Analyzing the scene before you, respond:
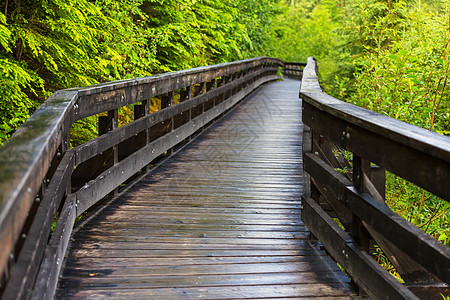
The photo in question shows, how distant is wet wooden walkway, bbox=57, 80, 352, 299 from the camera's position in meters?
3.24

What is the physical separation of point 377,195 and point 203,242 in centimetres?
161

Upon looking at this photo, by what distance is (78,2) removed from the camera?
21.8 ft

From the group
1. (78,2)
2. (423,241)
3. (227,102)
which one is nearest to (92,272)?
(423,241)

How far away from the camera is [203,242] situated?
408cm

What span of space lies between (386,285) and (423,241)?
50 cm

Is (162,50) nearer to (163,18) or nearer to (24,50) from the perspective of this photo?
(163,18)

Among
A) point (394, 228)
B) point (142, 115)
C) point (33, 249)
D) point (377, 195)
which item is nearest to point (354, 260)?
point (377, 195)

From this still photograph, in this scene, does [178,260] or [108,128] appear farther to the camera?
[108,128]

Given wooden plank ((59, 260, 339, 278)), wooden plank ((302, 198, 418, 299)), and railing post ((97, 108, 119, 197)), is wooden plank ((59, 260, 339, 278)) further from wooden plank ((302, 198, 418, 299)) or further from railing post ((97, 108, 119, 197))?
railing post ((97, 108, 119, 197))

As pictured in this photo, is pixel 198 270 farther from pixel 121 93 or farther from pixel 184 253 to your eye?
pixel 121 93

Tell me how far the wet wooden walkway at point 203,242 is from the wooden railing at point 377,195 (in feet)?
1.00

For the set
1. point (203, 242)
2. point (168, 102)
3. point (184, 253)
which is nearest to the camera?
point (184, 253)

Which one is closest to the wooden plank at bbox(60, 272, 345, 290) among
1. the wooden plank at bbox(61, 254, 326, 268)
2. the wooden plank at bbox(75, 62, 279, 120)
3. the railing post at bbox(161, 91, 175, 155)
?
the wooden plank at bbox(61, 254, 326, 268)

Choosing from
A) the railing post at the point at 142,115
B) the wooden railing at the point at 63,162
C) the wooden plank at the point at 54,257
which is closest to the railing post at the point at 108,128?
the wooden railing at the point at 63,162
